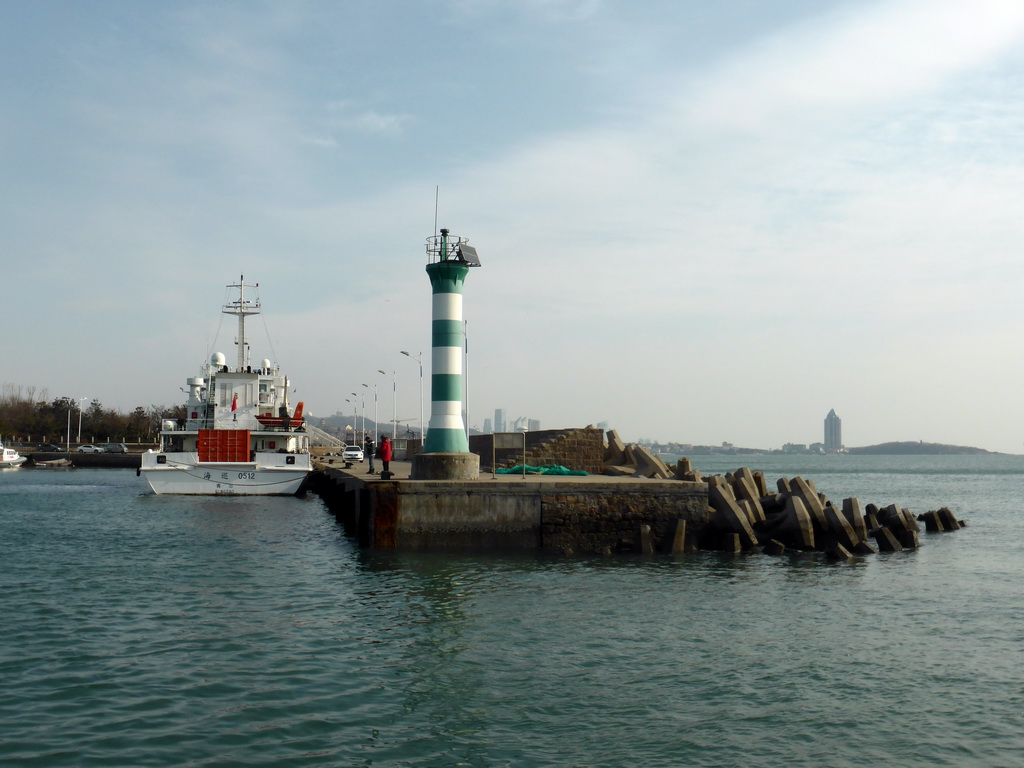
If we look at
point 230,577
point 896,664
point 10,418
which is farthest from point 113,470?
point 896,664

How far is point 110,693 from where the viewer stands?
10109 mm

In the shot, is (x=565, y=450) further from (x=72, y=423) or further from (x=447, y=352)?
(x=72, y=423)

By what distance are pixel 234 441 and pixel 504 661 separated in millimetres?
29987

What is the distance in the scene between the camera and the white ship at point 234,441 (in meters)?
38.7

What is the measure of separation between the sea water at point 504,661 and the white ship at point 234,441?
17.4m

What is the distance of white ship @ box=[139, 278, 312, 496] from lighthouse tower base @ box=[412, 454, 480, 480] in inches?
755

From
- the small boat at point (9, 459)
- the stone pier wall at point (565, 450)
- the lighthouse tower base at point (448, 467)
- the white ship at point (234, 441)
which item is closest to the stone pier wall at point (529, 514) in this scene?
the lighthouse tower base at point (448, 467)

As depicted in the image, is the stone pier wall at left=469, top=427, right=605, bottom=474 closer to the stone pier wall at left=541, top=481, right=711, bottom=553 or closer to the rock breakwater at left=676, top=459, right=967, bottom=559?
the rock breakwater at left=676, top=459, right=967, bottom=559

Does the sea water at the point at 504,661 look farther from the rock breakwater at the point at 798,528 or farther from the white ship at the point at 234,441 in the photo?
the white ship at the point at 234,441

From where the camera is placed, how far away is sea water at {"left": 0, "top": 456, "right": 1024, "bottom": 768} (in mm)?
8773

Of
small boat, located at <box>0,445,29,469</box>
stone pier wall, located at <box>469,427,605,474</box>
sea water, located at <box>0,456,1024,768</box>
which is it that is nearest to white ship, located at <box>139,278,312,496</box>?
stone pier wall, located at <box>469,427,605,474</box>

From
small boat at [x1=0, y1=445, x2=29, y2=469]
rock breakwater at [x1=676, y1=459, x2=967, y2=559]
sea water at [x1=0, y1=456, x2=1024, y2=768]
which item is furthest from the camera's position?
small boat at [x1=0, y1=445, x2=29, y2=469]

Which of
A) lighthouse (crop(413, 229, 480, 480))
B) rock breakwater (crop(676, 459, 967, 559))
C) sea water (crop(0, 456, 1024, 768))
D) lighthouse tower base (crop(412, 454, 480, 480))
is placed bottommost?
sea water (crop(0, 456, 1024, 768))

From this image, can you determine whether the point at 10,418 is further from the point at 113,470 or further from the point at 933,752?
the point at 933,752
